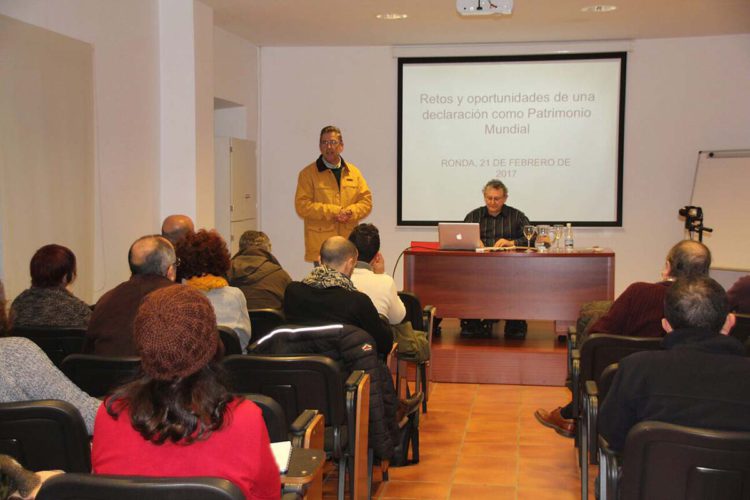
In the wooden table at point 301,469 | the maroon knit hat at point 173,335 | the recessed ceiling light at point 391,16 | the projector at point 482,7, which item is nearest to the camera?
the maroon knit hat at point 173,335

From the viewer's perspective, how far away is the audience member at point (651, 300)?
367 cm

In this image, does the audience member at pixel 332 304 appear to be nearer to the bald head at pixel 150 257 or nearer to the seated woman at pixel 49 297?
the bald head at pixel 150 257

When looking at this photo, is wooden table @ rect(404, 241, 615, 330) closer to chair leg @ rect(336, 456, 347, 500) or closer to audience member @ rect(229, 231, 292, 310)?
audience member @ rect(229, 231, 292, 310)

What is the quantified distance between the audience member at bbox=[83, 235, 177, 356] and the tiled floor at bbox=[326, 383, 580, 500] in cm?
136

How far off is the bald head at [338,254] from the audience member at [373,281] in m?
0.37

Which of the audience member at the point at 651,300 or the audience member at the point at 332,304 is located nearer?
the audience member at the point at 332,304

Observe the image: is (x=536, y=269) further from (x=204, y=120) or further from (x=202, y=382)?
(x=202, y=382)

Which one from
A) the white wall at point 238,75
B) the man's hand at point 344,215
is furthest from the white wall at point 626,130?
the man's hand at point 344,215

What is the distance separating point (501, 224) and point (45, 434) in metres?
5.07

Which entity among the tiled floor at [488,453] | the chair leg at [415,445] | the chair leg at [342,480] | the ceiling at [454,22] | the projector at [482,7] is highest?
the ceiling at [454,22]

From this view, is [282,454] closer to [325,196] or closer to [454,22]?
[325,196]

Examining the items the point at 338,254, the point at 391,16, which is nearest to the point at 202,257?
the point at 338,254

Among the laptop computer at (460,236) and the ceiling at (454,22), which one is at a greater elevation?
the ceiling at (454,22)

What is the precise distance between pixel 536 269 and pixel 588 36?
10.4 ft
